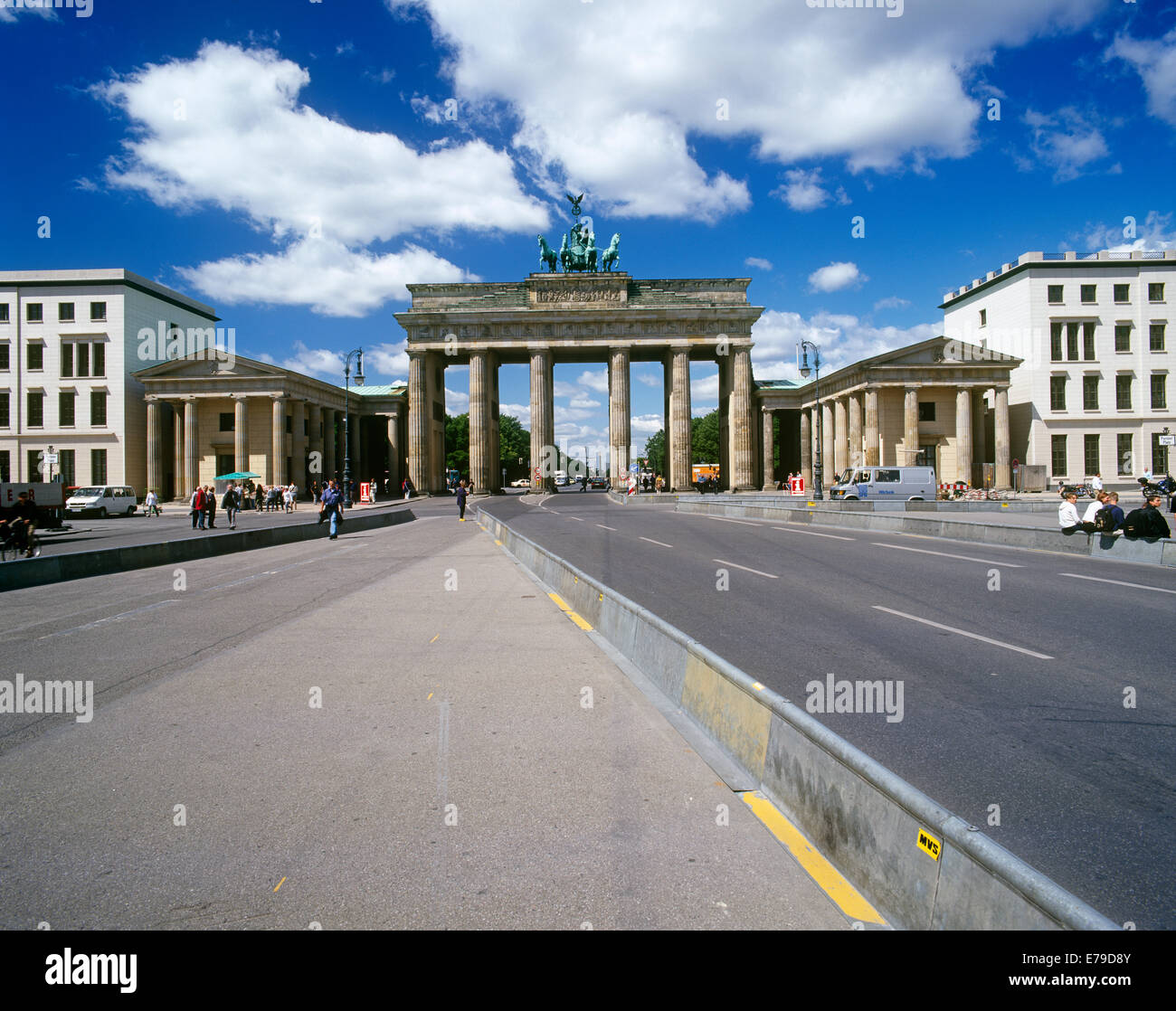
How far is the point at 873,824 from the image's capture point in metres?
3.39

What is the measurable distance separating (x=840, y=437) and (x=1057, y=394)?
1837cm

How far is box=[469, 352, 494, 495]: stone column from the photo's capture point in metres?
75.8

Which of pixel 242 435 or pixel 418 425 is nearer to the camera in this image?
pixel 242 435

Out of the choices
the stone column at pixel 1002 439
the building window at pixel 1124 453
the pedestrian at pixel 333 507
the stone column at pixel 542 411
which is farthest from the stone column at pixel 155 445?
the building window at pixel 1124 453

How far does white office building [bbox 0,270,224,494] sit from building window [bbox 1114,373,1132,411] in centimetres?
8747

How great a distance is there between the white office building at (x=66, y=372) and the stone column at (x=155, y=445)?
2.74m

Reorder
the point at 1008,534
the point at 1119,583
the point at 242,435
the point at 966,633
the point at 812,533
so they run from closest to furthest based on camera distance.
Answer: the point at 966,633, the point at 1119,583, the point at 1008,534, the point at 812,533, the point at 242,435

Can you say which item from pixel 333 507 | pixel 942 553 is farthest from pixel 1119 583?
pixel 333 507

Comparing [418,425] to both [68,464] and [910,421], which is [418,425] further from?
[910,421]

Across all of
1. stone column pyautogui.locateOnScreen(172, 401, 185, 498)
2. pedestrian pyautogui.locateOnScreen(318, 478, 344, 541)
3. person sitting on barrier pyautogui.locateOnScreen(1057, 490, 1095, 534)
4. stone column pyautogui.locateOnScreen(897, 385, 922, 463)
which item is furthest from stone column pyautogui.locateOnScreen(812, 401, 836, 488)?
stone column pyautogui.locateOnScreen(172, 401, 185, 498)

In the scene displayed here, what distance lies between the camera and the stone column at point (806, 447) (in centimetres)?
7975

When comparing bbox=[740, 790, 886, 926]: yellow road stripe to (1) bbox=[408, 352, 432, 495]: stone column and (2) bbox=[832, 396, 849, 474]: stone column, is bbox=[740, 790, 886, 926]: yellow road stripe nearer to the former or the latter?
(2) bbox=[832, 396, 849, 474]: stone column
